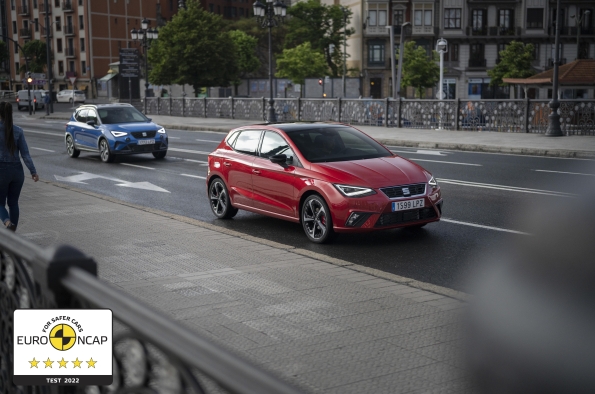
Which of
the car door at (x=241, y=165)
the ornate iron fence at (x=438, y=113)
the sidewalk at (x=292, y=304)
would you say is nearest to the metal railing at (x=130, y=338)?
the sidewalk at (x=292, y=304)

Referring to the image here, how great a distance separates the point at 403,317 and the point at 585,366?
3.25m

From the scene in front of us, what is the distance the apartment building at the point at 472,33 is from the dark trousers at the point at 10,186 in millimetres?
67152

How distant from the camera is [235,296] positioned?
6617mm

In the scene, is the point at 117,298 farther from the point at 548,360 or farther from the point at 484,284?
the point at 484,284

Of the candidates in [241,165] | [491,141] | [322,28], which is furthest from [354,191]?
[322,28]

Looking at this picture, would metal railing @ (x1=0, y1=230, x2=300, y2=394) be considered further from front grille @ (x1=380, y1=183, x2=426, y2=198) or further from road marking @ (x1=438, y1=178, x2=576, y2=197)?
road marking @ (x1=438, y1=178, x2=576, y2=197)

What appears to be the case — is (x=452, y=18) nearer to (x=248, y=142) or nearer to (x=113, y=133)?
(x=113, y=133)

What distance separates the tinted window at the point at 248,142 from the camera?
11219 millimetres

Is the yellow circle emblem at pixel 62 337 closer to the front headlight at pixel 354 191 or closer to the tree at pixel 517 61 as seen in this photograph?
the front headlight at pixel 354 191

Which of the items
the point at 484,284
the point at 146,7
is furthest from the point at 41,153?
the point at 146,7

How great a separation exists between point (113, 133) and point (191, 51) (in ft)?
141

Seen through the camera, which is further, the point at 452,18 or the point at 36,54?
the point at 36,54

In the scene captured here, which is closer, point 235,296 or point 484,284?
point 484,284

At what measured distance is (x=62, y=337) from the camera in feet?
8.50
